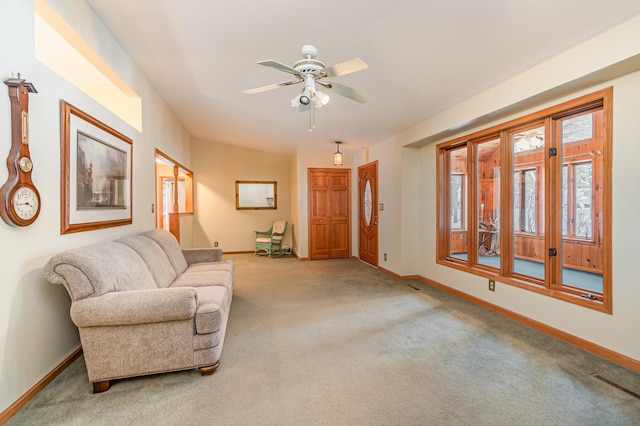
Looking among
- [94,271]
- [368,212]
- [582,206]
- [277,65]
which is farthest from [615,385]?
[368,212]

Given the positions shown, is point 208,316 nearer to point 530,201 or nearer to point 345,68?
point 345,68

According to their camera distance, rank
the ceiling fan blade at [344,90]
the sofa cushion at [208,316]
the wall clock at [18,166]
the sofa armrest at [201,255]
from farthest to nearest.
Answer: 1. the sofa armrest at [201,255]
2. the ceiling fan blade at [344,90]
3. the sofa cushion at [208,316]
4. the wall clock at [18,166]

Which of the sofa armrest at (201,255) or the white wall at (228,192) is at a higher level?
the white wall at (228,192)

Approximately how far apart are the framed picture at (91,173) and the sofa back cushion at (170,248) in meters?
0.35

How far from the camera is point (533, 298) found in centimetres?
296

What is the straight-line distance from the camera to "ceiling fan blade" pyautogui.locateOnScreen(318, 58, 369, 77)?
1946 millimetres

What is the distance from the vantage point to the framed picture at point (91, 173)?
2.13 metres

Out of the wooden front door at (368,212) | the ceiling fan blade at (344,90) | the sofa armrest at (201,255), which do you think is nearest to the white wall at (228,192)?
the wooden front door at (368,212)

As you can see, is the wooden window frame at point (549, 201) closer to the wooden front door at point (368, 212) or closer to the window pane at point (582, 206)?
the window pane at point (582, 206)

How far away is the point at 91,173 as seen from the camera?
2.48 meters

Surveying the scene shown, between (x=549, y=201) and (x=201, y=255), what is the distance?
13.4 ft

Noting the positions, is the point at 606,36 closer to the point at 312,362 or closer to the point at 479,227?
the point at 479,227

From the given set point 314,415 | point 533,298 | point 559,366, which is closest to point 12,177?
point 314,415

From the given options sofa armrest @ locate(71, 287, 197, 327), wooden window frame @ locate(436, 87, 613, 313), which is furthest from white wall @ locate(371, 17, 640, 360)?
sofa armrest @ locate(71, 287, 197, 327)
